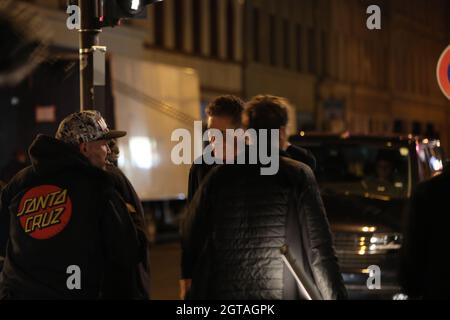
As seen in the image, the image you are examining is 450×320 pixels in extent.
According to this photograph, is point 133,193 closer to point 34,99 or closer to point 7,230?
point 7,230

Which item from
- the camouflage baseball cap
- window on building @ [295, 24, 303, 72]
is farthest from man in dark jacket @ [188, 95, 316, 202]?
window on building @ [295, 24, 303, 72]

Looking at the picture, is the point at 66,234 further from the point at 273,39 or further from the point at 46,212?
the point at 273,39

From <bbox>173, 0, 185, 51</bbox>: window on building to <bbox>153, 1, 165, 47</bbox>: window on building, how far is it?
3.17 ft

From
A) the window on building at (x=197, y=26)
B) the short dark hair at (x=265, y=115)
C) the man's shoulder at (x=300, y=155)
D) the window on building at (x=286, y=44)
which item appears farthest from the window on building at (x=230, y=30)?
the short dark hair at (x=265, y=115)

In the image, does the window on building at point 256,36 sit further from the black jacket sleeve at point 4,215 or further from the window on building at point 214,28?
the black jacket sleeve at point 4,215

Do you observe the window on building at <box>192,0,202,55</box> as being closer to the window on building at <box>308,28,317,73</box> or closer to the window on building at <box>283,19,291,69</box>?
the window on building at <box>283,19,291,69</box>

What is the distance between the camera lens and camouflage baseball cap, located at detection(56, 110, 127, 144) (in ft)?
14.7

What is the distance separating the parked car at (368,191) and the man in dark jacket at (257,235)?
4082mm

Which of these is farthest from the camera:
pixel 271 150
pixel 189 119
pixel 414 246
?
pixel 189 119

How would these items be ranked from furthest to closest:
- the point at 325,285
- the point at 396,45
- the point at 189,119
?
the point at 396,45 < the point at 189,119 < the point at 325,285

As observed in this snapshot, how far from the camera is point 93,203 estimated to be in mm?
4207

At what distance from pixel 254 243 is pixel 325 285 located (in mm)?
379
